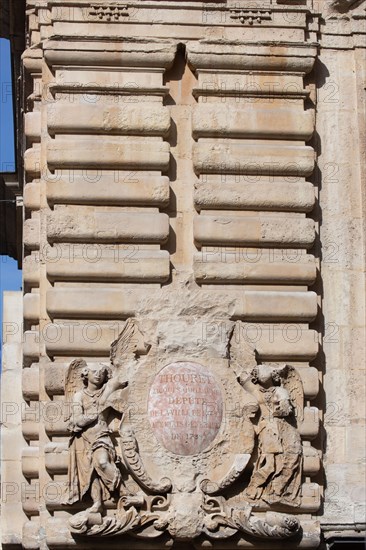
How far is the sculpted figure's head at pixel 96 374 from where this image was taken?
1792cm

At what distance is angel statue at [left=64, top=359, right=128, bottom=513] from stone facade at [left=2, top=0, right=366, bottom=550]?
0.08 feet

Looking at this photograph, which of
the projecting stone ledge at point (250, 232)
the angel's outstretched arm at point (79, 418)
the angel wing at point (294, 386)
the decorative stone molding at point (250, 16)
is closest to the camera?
the angel's outstretched arm at point (79, 418)

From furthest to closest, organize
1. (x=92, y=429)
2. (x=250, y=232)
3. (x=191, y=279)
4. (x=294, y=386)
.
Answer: (x=250, y=232) → (x=191, y=279) → (x=294, y=386) → (x=92, y=429)

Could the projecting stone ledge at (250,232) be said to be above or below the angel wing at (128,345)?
above

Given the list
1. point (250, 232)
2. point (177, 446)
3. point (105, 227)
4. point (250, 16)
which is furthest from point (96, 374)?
point (250, 16)

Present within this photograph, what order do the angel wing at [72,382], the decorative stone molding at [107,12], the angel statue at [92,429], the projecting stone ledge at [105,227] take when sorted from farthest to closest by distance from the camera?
the decorative stone molding at [107,12], the projecting stone ledge at [105,227], the angel wing at [72,382], the angel statue at [92,429]

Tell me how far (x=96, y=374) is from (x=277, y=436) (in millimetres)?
2045

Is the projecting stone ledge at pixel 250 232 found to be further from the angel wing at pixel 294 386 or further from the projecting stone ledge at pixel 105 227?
the angel wing at pixel 294 386

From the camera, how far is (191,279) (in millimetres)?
18500

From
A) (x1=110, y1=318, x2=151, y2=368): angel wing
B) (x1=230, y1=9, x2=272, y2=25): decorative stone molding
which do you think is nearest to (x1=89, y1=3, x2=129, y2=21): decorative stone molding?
(x1=230, y1=9, x2=272, y2=25): decorative stone molding

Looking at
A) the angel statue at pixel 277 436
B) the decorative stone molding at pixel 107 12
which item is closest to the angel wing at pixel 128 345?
the angel statue at pixel 277 436

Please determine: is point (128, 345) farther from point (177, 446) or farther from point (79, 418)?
point (177, 446)

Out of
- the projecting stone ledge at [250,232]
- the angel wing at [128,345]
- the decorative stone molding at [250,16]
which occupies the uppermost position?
the decorative stone molding at [250,16]

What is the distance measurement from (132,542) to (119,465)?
818mm
